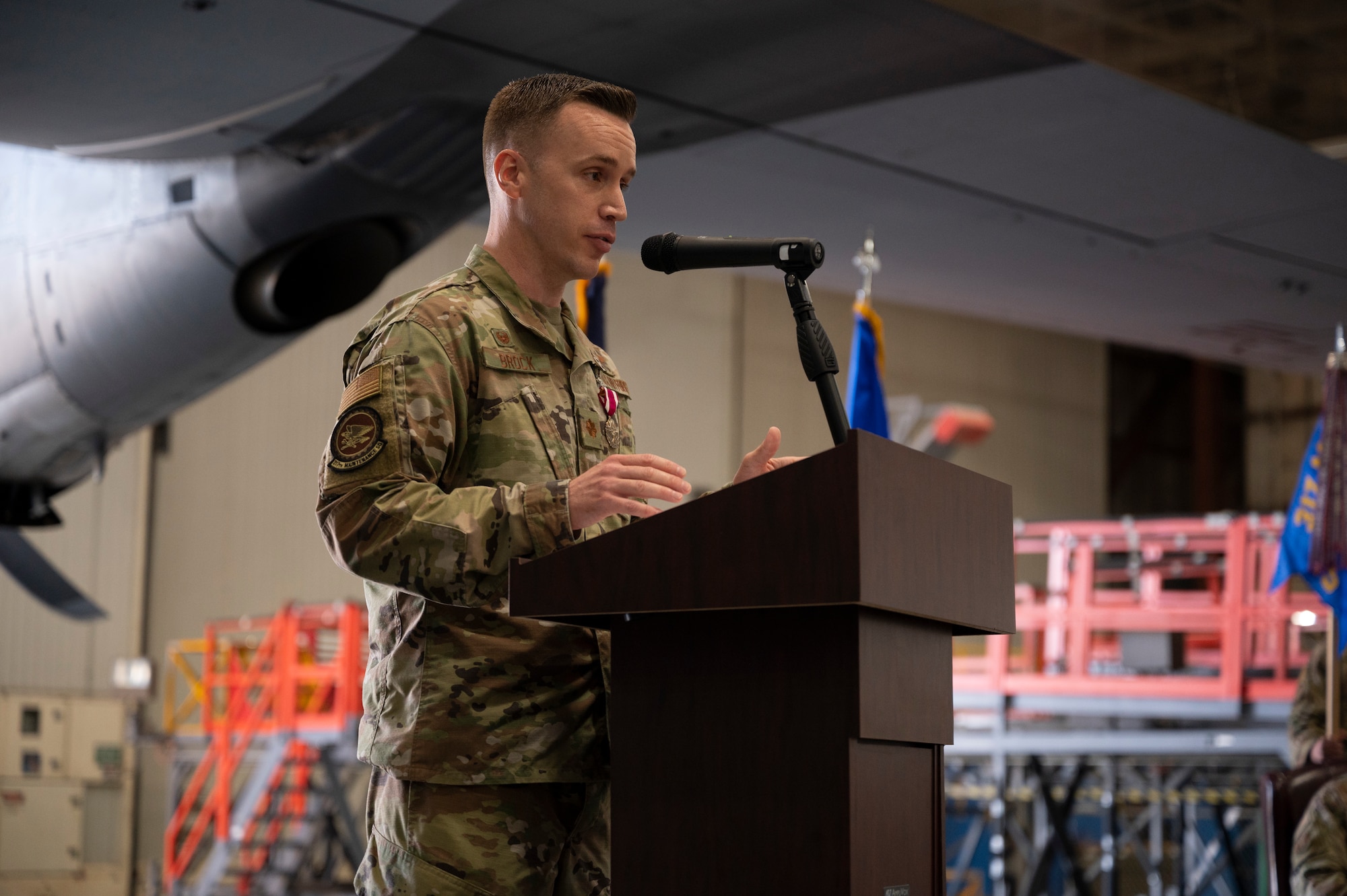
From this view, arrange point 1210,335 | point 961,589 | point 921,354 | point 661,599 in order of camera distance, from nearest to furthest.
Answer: point 661,599, point 961,589, point 1210,335, point 921,354

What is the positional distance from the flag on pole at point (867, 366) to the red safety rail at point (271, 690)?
22.9 feet

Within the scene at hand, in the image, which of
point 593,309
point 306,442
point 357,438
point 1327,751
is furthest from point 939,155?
point 306,442

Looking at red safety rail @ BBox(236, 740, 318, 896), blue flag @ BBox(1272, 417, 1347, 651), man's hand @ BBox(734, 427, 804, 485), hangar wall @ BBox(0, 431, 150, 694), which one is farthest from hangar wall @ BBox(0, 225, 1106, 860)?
man's hand @ BBox(734, 427, 804, 485)

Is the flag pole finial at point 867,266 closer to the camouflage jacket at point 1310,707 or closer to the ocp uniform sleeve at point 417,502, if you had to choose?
the camouflage jacket at point 1310,707

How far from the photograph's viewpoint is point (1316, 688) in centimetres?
642

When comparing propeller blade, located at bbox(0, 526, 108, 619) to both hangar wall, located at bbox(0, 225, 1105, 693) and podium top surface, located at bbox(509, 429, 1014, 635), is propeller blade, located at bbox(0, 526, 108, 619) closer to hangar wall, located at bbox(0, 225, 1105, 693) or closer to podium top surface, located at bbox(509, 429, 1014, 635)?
podium top surface, located at bbox(509, 429, 1014, 635)

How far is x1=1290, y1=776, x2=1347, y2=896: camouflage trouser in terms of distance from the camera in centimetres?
415

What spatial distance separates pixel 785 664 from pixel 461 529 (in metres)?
0.43

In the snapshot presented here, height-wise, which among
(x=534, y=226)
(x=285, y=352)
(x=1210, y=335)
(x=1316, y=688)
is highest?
(x=285, y=352)

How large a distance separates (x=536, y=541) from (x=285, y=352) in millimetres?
17063

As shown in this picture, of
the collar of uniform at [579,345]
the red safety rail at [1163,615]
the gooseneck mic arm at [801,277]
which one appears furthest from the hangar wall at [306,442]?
the gooseneck mic arm at [801,277]

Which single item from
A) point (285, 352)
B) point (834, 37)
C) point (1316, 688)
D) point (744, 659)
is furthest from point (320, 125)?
point (285, 352)

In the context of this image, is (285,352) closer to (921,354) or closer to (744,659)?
(921,354)

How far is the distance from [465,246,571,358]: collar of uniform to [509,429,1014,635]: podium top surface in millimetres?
509
